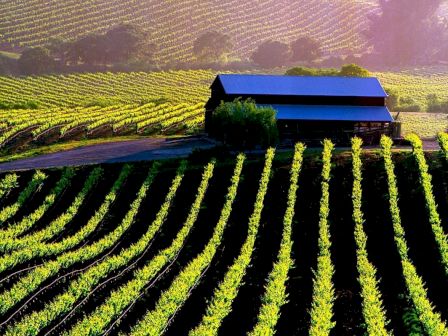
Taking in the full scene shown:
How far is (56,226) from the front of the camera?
4291 centimetres

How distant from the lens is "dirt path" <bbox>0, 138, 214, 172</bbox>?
184ft

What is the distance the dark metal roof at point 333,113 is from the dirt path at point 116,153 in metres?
7.57

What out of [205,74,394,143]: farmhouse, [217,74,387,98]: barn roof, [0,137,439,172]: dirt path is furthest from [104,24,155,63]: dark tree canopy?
[0,137,439,172]: dirt path

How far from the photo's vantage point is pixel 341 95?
224 feet

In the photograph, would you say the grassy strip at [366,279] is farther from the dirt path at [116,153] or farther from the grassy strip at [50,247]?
the dirt path at [116,153]

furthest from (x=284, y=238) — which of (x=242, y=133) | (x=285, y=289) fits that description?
(x=242, y=133)

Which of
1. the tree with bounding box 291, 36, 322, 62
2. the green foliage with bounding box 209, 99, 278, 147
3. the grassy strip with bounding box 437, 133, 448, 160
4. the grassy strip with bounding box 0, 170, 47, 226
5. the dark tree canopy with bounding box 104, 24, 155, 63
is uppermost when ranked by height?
the tree with bounding box 291, 36, 322, 62

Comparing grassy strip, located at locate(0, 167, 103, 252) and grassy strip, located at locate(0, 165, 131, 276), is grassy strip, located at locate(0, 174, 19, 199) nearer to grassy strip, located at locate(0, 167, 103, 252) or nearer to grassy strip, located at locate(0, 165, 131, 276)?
grassy strip, located at locate(0, 167, 103, 252)

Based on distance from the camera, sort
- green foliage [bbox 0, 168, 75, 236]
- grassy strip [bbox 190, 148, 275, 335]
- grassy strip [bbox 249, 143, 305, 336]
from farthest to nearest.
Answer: green foliage [bbox 0, 168, 75, 236] → grassy strip [bbox 190, 148, 275, 335] → grassy strip [bbox 249, 143, 305, 336]

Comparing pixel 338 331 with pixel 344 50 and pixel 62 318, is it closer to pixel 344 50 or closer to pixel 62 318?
pixel 62 318

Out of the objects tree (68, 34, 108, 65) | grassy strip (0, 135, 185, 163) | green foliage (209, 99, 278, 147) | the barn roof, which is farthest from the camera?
tree (68, 34, 108, 65)

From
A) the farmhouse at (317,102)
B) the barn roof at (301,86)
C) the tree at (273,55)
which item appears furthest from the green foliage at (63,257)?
the tree at (273,55)

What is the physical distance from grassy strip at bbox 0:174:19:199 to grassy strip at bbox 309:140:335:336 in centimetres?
2117

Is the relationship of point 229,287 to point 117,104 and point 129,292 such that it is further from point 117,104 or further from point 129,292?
point 117,104
